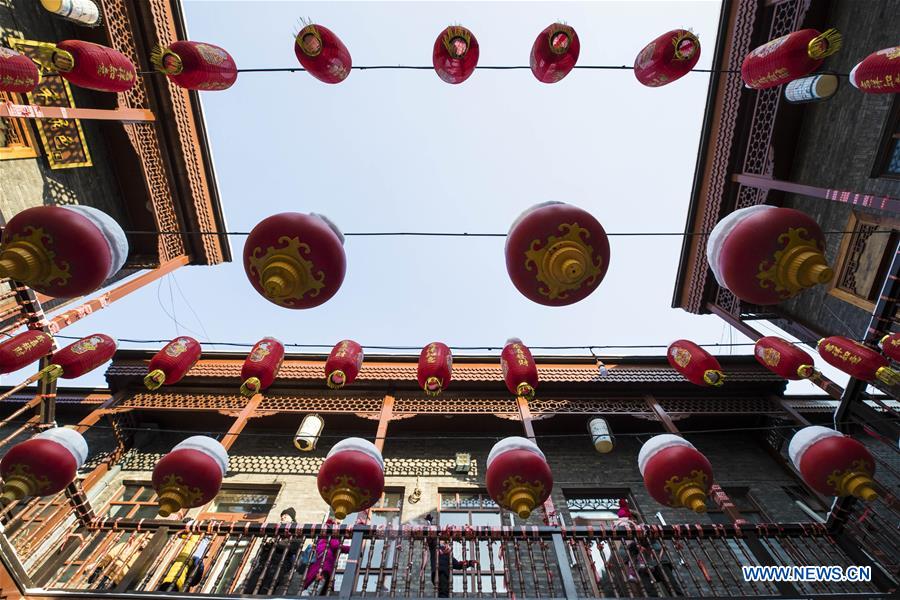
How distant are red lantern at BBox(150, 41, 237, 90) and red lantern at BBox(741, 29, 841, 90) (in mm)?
5687

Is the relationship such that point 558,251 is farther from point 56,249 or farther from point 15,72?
point 15,72

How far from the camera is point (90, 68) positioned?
4.38 metres

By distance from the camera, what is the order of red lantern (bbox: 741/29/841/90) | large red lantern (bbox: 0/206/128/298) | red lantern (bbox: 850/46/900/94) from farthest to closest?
red lantern (bbox: 741/29/841/90) < red lantern (bbox: 850/46/900/94) < large red lantern (bbox: 0/206/128/298)

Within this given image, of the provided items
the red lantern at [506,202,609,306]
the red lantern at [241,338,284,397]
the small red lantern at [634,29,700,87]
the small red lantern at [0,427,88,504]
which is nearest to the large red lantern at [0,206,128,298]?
the small red lantern at [0,427,88,504]

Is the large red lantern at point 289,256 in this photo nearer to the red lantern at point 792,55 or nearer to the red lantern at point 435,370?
the red lantern at point 435,370

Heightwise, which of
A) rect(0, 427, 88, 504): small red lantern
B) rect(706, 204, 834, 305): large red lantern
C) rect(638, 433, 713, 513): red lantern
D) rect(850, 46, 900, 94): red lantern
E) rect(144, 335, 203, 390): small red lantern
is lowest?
rect(638, 433, 713, 513): red lantern

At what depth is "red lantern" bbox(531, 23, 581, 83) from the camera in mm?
4625

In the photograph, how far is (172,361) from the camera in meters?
5.71

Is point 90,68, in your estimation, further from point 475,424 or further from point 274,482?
point 475,424

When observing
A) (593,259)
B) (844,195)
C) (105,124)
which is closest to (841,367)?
(844,195)

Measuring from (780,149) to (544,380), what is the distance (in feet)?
23.0

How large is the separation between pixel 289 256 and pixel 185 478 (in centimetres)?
295

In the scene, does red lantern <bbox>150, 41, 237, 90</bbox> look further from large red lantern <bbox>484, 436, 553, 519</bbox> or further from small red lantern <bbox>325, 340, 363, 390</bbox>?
large red lantern <bbox>484, 436, 553, 519</bbox>

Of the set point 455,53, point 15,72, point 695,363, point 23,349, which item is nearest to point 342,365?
point 23,349
